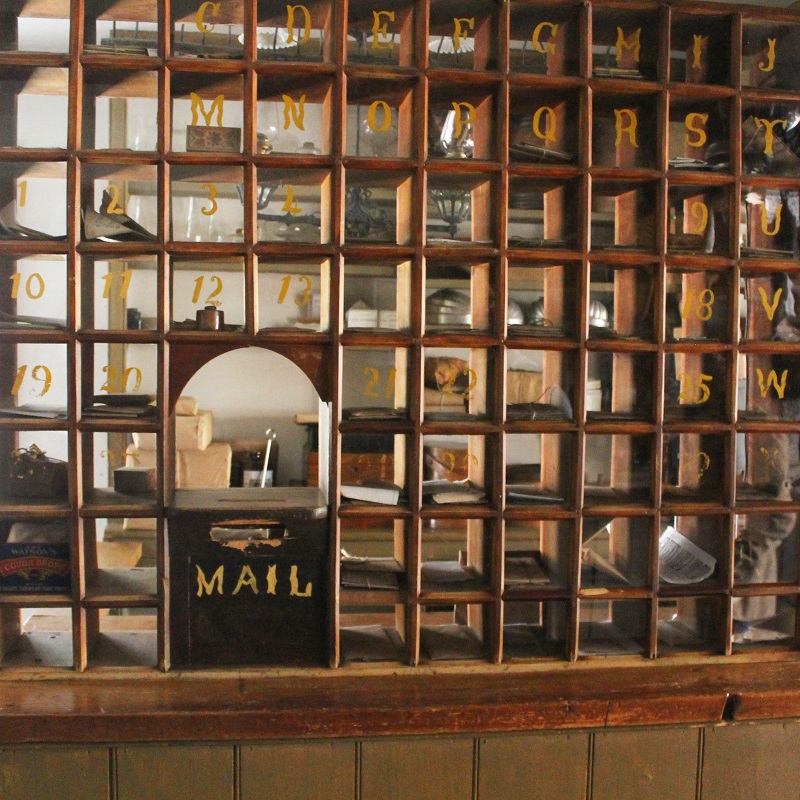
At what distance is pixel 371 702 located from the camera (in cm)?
177

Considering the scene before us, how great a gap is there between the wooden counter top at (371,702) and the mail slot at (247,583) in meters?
0.06

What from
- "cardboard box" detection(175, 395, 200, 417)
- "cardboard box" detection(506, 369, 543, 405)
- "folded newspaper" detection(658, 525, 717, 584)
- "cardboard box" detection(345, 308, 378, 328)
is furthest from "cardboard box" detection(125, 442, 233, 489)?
"folded newspaper" detection(658, 525, 717, 584)

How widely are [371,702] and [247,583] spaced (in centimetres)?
41

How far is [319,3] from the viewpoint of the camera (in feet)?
6.33

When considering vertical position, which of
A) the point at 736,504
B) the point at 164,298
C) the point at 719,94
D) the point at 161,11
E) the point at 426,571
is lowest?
the point at 426,571

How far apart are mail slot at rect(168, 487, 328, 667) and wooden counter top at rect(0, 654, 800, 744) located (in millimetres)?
59

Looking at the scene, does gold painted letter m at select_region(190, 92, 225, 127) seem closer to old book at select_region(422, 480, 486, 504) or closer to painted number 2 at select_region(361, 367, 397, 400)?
painted number 2 at select_region(361, 367, 397, 400)

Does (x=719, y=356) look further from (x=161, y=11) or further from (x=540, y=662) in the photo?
(x=161, y=11)

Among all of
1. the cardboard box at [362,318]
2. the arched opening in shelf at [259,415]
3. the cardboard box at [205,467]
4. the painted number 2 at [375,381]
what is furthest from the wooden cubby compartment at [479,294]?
the arched opening in shelf at [259,415]

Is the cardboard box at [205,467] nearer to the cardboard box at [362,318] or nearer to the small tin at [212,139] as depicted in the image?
the cardboard box at [362,318]

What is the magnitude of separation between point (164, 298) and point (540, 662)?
1.30 metres

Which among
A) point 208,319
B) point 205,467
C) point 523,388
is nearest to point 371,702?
point 523,388

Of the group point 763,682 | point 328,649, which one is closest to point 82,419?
point 328,649

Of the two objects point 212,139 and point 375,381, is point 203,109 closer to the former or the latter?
point 212,139
